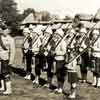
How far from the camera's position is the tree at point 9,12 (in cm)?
4500

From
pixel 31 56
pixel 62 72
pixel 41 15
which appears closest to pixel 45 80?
pixel 31 56

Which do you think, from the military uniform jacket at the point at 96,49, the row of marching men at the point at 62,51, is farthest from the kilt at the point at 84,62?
the military uniform jacket at the point at 96,49

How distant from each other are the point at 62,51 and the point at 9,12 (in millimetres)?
34034

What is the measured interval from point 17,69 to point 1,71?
5.72 metres

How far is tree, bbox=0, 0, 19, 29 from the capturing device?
1772 inches

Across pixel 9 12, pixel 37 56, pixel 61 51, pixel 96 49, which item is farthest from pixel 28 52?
pixel 9 12

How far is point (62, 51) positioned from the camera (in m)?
13.9

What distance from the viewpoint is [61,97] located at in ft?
44.2

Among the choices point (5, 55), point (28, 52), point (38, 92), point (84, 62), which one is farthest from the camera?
point (28, 52)

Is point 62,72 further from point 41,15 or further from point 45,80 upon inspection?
point 41,15

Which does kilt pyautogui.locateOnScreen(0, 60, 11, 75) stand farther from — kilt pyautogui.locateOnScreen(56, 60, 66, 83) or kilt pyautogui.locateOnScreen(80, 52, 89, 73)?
kilt pyautogui.locateOnScreen(80, 52, 89, 73)

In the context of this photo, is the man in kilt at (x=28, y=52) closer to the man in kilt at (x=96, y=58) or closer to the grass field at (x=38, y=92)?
the grass field at (x=38, y=92)

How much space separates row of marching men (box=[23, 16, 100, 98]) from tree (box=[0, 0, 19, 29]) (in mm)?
26393

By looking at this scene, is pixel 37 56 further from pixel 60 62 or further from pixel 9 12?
pixel 9 12
